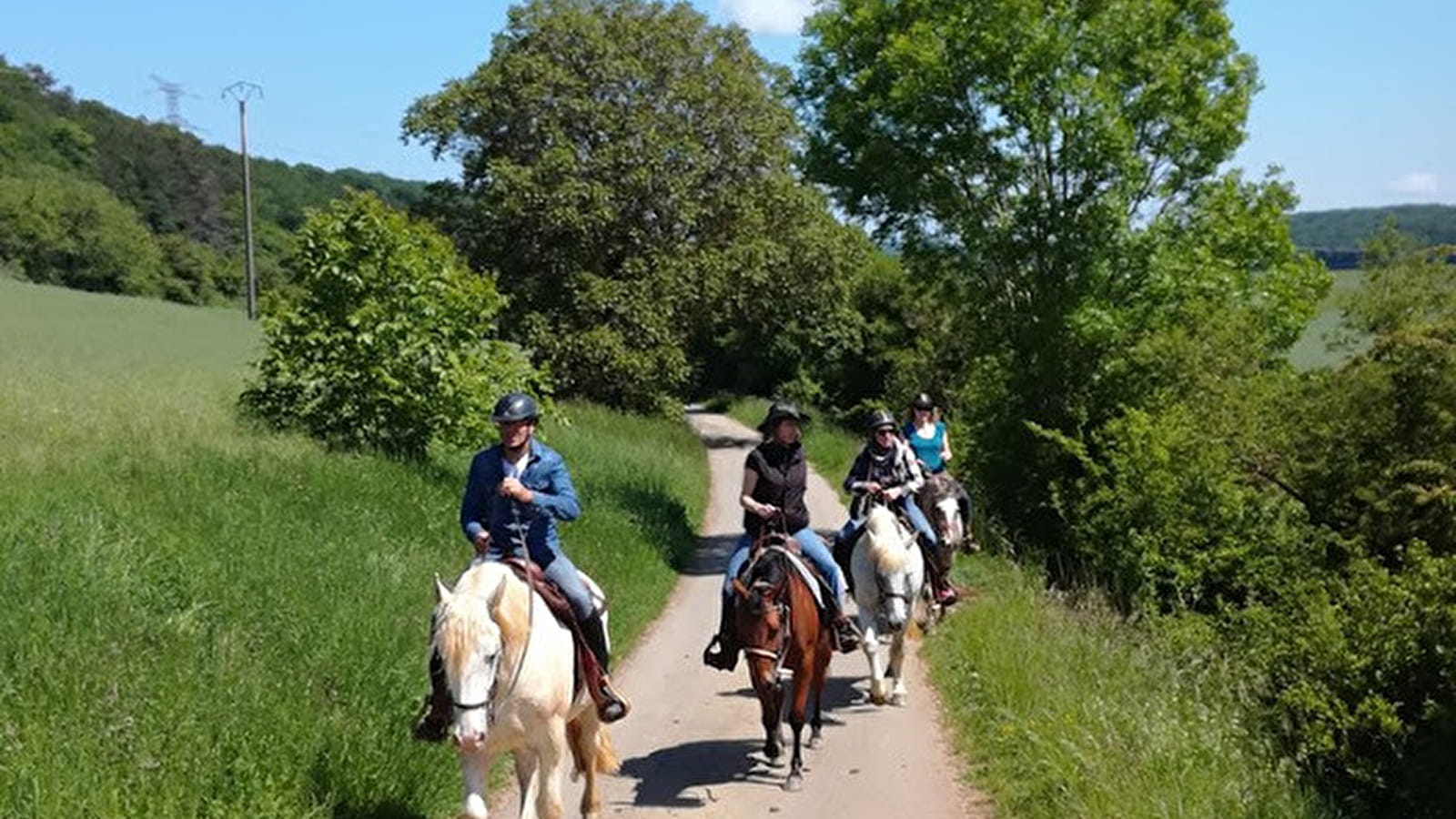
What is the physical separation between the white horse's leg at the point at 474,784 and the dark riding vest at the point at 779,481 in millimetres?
3817

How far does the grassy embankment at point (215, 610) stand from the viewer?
6305 millimetres

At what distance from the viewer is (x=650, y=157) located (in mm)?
34625

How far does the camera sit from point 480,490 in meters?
7.42

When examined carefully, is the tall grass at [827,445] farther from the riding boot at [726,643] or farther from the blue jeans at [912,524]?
the riding boot at [726,643]

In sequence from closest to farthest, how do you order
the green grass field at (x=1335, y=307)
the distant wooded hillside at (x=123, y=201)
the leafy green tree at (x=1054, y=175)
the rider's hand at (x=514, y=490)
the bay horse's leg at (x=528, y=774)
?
the bay horse's leg at (x=528, y=774), the rider's hand at (x=514, y=490), the leafy green tree at (x=1054, y=175), the green grass field at (x=1335, y=307), the distant wooded hillside at (x=123, y=201)

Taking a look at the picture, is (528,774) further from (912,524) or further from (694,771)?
(912,524)

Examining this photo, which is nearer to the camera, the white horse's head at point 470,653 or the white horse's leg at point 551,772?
the white horse's head at point 470,653

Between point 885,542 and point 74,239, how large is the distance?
87.5 meters

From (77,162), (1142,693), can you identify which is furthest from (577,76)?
(77,162)

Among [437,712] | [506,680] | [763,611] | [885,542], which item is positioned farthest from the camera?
[885,542]

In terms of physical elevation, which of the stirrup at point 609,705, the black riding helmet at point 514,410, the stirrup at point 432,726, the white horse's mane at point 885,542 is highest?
the black riding helmet at point 514,410

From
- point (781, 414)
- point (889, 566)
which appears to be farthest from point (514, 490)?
point (889, 566)

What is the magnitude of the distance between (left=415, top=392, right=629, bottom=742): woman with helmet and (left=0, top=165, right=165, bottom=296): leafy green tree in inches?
3456

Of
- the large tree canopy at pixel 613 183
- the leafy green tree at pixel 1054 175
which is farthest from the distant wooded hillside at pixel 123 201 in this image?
the leafy green tree at pixel 1054 175
